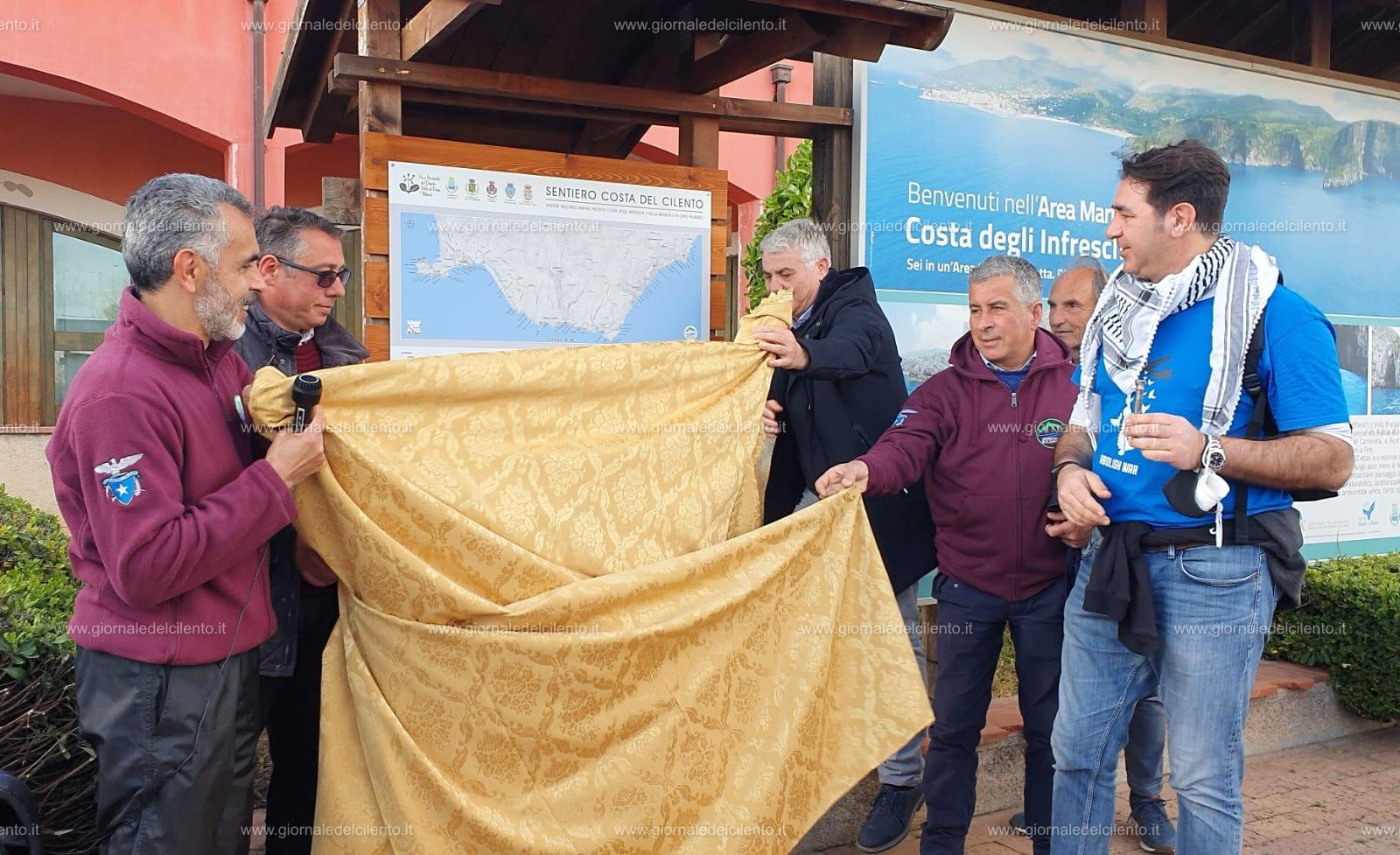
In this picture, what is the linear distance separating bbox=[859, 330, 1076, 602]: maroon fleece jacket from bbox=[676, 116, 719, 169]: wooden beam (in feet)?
4.68

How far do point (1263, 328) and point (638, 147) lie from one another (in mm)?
8913

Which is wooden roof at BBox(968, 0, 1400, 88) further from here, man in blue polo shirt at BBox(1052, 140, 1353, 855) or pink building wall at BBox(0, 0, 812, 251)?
pink building wall at BBox(0, 0, 812, 251)

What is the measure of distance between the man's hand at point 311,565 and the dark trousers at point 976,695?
1968mm

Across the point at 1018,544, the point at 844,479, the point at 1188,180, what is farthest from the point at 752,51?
the point at 1018,544

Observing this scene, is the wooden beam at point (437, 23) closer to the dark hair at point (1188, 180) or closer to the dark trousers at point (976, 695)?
the dark hair at point (1188, 180)

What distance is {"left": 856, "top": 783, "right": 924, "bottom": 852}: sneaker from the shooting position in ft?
13.2

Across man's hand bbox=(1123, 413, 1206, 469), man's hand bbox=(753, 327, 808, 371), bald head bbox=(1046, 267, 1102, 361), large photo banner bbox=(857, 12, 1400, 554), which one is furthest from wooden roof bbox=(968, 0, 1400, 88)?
man's hand bbox=(1123, 413, 1206, 469)

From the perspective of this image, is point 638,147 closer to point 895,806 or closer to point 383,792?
point 895,806

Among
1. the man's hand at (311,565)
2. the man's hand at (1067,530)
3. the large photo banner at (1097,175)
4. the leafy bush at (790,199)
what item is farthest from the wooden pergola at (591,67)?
the leafy bush at (790,199)

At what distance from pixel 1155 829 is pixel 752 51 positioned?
3390mm

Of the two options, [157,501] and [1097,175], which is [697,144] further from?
[157,501]

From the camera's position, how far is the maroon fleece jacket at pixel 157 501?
2.23 meters

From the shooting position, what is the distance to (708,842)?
9.55 feet

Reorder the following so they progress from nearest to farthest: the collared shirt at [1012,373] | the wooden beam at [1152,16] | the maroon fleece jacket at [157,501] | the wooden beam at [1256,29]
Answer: the maroon fleece jacket at [157,501] < the collared shirt at [1012,373] < the wooden beam at [1152,16] < the wooden beam at [1256,29]
